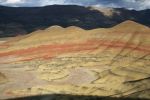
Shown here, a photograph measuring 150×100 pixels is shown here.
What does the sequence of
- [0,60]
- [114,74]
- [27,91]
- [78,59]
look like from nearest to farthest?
[27,91] < [114,74] < [78,59] < [0,60]

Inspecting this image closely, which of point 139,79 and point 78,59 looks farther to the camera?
point 78,59

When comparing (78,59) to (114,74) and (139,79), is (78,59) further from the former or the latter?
(139,79)

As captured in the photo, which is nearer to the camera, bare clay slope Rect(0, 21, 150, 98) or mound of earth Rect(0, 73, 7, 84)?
bare clay slope Rect(0, 21, 150, 98)

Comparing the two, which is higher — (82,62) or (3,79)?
(3,79)

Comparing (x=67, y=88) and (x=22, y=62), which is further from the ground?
(x=67, y=88)

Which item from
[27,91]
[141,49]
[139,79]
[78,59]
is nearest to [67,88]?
[27,91]

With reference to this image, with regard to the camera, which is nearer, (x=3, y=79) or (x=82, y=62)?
(x=3, y=79)

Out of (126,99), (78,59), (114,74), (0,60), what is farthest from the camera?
(0,60)

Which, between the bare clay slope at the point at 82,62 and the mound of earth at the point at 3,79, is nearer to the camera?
the bare clay slope at the point at 82,62
